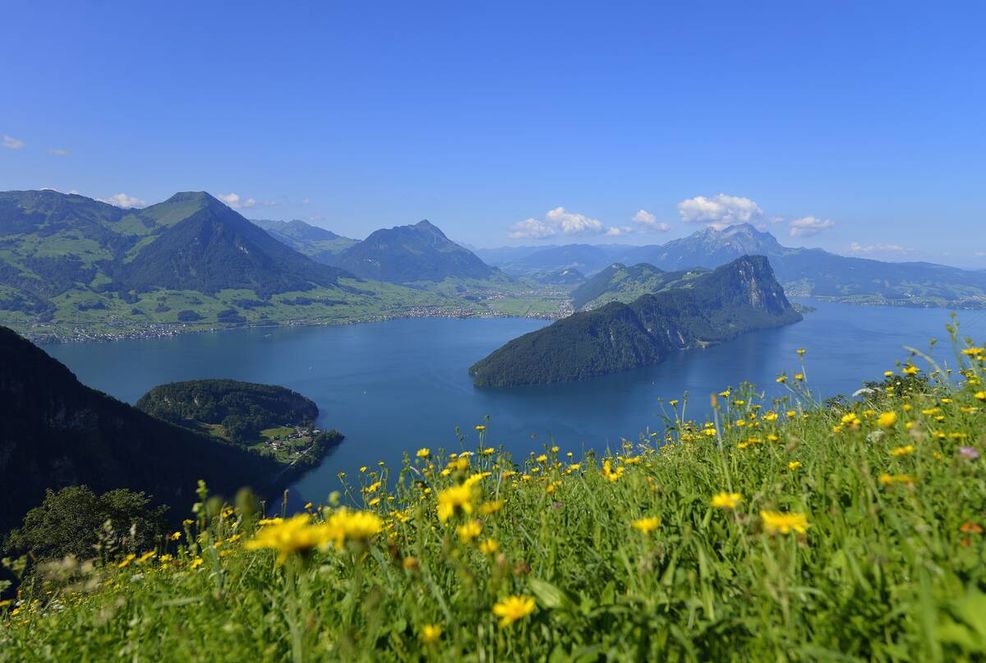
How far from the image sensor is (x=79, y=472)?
306 feet

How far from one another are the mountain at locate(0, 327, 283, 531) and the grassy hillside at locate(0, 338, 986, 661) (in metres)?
100

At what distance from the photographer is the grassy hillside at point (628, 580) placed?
163cm

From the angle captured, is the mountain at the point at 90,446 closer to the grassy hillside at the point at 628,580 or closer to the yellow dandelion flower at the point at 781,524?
the grassy hillside at the point at 628,580

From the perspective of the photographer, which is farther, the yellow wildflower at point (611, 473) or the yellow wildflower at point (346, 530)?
the yellow wildflower at point (611, 473)

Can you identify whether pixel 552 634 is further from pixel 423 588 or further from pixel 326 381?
pixel 326 381

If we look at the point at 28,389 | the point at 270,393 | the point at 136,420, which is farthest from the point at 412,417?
the point at 28,389

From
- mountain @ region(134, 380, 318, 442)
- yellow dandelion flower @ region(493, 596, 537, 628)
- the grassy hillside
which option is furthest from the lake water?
yellow dandelion flower @ region(493, 596, 537, 628)

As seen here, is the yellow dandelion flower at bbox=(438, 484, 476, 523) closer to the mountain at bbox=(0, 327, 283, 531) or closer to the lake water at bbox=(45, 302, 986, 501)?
the lake water at bbox=(45, 302, 986, 501)

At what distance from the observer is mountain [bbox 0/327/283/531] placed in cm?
9106

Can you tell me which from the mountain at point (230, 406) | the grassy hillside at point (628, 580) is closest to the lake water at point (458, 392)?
the mountain at point (230, 406)

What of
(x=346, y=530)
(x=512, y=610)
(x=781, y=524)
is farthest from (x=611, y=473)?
(x=346, y=530)

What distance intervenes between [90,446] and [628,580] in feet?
402

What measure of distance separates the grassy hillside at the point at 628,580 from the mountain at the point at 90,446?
100 meters

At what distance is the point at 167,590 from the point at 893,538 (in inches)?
140
